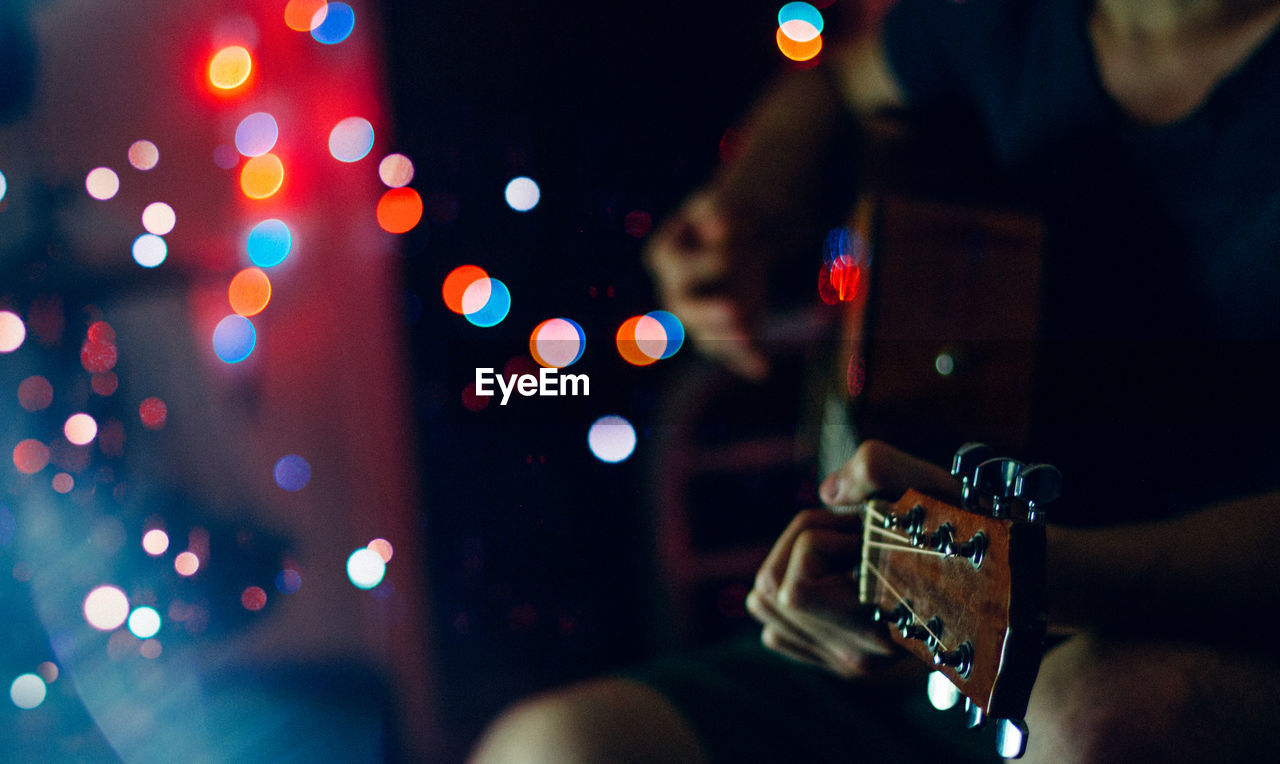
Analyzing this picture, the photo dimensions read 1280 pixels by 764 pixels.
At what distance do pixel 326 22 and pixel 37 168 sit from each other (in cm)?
48

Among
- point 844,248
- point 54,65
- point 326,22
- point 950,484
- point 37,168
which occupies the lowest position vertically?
point 950,484

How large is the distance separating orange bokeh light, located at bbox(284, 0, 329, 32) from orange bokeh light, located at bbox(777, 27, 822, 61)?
780 mm

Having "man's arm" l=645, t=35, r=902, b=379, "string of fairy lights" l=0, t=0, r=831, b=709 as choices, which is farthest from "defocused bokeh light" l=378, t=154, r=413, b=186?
"man's arm" l=645, t=35, r=902, b=379

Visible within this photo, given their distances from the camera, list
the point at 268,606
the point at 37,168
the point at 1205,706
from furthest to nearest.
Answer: the point at 268,606
the point at 37,168
the point at 1205,706

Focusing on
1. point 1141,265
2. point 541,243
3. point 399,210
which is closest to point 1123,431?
point 1141,265

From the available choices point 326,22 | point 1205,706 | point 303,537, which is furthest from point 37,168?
point 1205,706

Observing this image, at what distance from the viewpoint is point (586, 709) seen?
60cm

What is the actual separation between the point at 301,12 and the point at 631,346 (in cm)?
79

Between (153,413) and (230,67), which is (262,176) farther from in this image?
(153,413)

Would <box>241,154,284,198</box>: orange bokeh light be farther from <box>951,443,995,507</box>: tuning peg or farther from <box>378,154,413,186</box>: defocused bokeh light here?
<box>951,443,995,507</box>: tuning peg

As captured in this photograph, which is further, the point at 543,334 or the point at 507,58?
Answer: the point at 507,58

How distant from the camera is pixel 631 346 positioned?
0.95 meters

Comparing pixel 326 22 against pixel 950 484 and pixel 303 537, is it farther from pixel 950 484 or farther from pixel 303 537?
pixel 950 484

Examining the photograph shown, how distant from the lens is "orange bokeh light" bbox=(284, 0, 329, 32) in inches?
39.8
